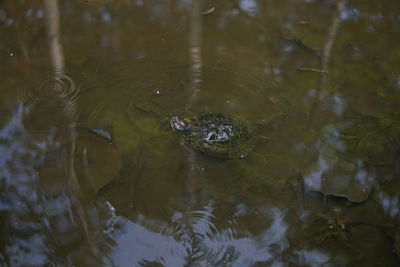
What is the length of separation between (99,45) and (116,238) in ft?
5.75

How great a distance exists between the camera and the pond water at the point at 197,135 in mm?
2293

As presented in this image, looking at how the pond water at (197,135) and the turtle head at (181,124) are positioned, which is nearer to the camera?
the pond water at (197,135)

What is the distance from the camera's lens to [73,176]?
2.55m

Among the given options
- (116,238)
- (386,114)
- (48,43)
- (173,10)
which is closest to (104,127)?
(116,238)

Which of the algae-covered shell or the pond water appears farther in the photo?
the algae-covered shell

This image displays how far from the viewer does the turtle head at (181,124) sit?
2766mm

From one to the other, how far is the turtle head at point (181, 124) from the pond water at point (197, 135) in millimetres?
47

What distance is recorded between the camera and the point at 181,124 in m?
2.79

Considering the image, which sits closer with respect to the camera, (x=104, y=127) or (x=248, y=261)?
(x=248, y=261)

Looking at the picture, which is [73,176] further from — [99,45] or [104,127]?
[99,45]

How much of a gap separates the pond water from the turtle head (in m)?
0.05

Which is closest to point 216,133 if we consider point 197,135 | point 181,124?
point 197,135

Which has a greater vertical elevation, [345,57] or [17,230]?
[345,57]

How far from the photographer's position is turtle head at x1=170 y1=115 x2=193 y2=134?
2.77m
